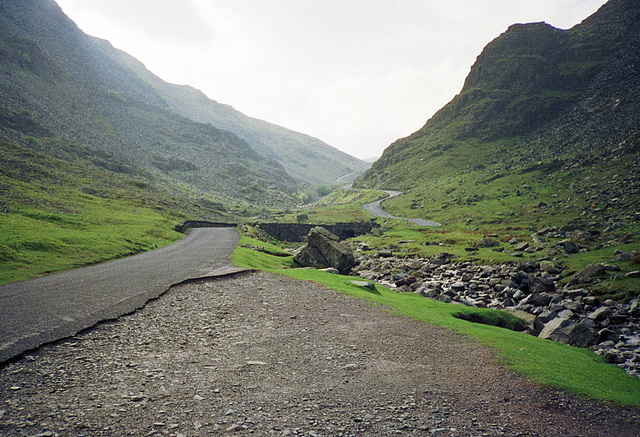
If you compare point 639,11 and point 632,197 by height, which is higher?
point 639,11

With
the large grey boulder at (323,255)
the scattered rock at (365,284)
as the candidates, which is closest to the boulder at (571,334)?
the scattered rock at (365,284)

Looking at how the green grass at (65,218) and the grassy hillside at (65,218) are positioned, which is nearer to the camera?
the green grass at (65,218)

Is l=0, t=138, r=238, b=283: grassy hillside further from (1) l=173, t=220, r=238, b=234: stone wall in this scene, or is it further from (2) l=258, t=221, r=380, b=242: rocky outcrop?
(2) l=258, t=221, r=380, b=242: rocky outcrop

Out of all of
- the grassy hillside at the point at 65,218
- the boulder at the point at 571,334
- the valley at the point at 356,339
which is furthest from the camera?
the grassy hillside at the point at 65,218

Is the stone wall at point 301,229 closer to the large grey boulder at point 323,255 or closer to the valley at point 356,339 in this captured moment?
the valley at point 356,339

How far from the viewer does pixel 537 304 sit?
33.4 metres

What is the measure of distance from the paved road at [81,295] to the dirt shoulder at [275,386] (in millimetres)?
1367

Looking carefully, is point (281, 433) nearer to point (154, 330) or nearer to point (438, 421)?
point (438, 421)

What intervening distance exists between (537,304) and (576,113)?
17860cm

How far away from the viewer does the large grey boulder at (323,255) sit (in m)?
46.3

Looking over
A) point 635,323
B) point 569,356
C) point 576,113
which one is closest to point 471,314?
point 569,356

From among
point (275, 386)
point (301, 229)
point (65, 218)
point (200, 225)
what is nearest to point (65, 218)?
point (65, 218)

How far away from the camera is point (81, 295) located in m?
21.2

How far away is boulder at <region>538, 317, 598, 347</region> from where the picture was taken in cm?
2158
